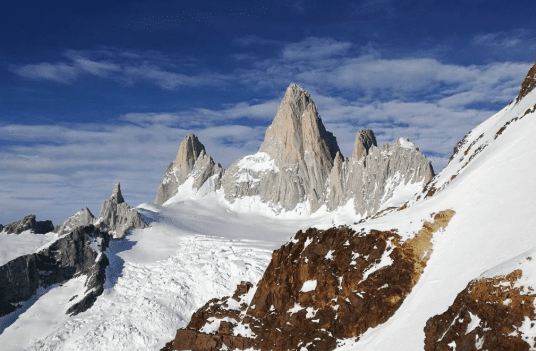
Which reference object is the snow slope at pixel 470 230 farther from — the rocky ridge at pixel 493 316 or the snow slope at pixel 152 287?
the snow slope at pixel 152 287

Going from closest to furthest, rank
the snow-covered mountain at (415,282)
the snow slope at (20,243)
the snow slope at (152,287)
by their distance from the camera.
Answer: the snow-covered mountain at (415,282), the snow slope at (152,287), the snow slope at (20,243)

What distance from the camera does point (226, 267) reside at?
4692 inches

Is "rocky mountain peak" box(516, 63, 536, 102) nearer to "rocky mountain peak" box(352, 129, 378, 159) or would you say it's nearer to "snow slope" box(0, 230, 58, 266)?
"snow slope" box(0, 230, 58, 266)

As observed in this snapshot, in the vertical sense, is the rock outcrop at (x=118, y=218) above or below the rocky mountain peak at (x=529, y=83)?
below

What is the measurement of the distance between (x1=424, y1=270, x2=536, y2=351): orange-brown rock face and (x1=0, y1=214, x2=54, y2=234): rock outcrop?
442 feet

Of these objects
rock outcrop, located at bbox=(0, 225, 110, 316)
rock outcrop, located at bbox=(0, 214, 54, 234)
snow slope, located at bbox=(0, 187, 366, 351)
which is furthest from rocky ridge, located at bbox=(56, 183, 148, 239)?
rock outcrop, located at bbox=(0, 225, 110, 316)

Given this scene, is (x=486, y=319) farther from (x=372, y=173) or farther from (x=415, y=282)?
(x=372, y=173)

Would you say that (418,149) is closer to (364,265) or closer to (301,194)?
(301,194)

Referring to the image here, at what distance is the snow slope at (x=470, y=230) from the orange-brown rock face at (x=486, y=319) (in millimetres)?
1204

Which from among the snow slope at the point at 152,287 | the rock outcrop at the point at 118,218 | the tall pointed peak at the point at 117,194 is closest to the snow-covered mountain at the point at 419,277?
the snow slope at the point at 152,287

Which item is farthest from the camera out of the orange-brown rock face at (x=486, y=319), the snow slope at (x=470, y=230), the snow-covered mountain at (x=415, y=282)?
the snow slope at (x=470, y=230)

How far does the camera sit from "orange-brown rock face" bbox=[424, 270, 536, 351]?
20.6 m

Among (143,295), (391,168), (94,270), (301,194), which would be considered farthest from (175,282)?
(301,194)

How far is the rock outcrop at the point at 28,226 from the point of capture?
132175mm
